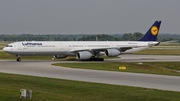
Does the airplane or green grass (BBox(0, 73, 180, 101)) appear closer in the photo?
green grass (BBox(0, 73, 180, 101))

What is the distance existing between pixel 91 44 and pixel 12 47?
1238cm

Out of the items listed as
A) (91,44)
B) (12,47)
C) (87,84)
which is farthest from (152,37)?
(87,84)

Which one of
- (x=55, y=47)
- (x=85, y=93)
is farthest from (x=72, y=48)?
(x=85, y=93)

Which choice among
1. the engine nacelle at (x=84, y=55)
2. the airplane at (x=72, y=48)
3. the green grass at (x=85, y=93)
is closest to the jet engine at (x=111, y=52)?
the airplane at (x=72, y=48)

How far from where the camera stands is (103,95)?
2241 centimetres

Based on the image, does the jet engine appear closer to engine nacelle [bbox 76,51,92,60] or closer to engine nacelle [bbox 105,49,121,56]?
engine nacelle [bbox 105,49,121,56]
